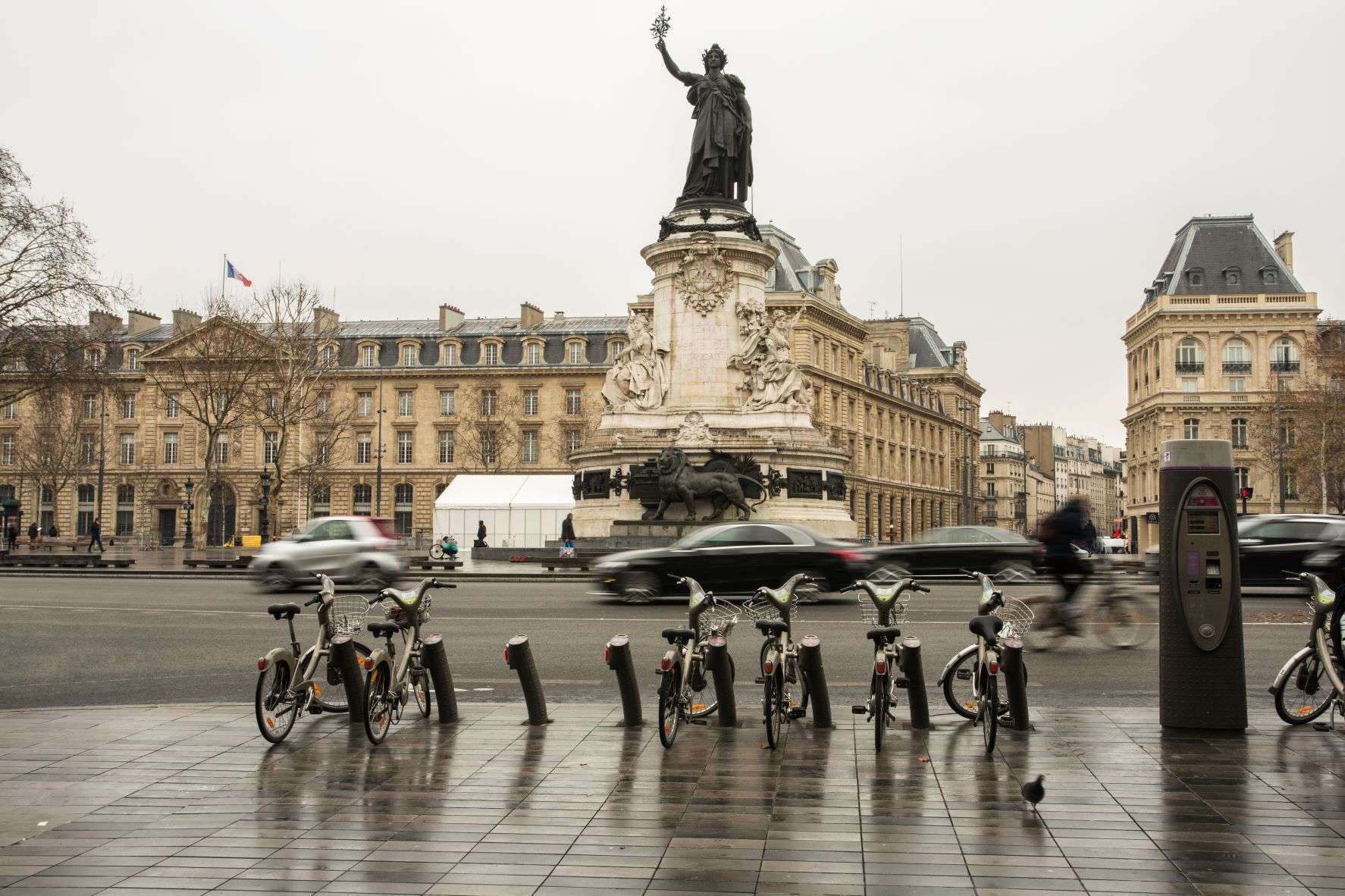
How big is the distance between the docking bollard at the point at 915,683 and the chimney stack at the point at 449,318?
282ft

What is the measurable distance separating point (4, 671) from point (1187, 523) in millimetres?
11895

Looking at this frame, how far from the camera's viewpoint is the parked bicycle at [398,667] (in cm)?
895

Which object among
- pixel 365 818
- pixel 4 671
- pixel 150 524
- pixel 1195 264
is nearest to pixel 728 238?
pixel 4 671

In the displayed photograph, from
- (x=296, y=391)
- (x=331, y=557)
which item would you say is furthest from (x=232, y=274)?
(x=331, y=557)

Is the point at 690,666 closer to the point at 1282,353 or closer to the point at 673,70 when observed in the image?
the point at 673,70

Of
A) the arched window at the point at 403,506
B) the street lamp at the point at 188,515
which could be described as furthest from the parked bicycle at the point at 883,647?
the arched window at the point at 403,506

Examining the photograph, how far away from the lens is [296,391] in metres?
65.3

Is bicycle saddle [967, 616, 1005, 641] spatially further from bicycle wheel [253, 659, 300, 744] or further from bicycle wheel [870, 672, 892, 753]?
bicycle wheel [253, 659, 300, 744]

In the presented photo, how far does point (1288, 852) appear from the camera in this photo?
6.00 m

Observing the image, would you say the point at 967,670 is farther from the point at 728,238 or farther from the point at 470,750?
the point at 728,238

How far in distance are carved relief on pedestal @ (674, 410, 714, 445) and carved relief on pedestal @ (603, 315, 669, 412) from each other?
1.29m

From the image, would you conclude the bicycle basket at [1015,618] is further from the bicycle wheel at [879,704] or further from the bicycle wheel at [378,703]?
the bicycle wheel at [378,703]

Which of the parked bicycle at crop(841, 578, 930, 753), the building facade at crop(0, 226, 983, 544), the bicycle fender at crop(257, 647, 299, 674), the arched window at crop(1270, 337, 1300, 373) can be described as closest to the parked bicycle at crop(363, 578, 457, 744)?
the bicycle fender at crop(257, 647, 299, 674)

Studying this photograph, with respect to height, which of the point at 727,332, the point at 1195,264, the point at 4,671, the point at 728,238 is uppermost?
the point at 1195,264
